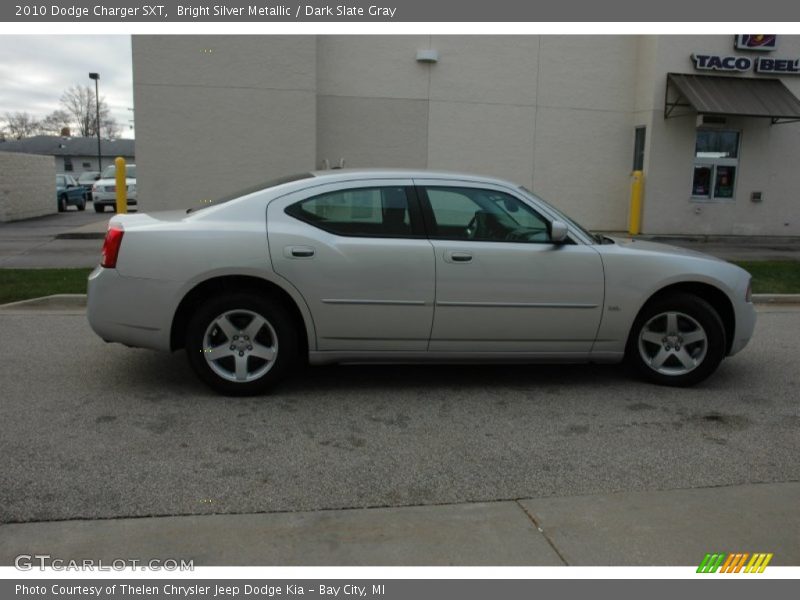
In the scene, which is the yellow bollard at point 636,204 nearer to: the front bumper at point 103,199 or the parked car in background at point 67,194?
the front bumper at point 103,199

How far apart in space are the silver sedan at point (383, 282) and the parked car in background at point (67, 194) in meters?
25.1

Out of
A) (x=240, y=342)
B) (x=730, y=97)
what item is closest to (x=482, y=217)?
(x=240, y=342)

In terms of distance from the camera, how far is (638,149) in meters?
A: 18.5

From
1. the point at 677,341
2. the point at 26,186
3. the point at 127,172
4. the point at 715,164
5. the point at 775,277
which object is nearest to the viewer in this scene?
the point at 677,341

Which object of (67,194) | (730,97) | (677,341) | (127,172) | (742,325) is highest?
(730,97)

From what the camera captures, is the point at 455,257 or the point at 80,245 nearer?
the point at 455,257

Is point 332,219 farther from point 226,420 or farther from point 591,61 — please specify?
point 591,61

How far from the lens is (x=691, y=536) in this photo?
3.34 meters

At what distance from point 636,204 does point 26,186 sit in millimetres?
18620

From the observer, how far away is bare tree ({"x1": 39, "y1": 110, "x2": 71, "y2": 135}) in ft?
276

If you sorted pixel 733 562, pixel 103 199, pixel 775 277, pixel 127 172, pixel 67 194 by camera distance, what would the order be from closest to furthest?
1. pixel 733 562
2. pixel 775 277
3. pixel 103 199
4. pixel 127 172
5. pixel 67 194

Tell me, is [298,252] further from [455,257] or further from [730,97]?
→ [730,97]

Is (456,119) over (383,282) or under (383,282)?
over

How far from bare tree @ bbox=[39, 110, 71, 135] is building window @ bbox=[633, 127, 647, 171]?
78.6 meters
